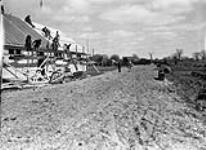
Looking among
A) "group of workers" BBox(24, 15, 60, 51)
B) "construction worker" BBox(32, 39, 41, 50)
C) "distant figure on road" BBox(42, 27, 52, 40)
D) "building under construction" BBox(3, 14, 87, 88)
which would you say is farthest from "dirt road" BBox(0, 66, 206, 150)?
"distant figure on road" BBox(42, 27, 52, 40)

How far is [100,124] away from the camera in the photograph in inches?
331

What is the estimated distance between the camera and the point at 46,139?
710 centimetres

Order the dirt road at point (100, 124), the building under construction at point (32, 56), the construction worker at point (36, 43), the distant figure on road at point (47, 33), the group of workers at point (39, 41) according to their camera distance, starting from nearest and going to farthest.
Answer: the dirt road at point (100, 124), the building under construction at point (32, 56), the group of workers at point (39, 41), the construction worker at point (36, 43), the distant figure on road at point (47, 33)

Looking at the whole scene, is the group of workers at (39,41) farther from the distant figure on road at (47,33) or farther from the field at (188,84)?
the field at (188,84)

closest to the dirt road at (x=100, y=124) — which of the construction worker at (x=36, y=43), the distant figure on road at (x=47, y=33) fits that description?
the construction worker at (x=36, y=43)

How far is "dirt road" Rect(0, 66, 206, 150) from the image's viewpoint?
6.91m

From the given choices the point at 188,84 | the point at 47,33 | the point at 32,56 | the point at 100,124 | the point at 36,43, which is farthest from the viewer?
the point at 47,33

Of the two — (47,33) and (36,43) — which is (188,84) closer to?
(36,43)

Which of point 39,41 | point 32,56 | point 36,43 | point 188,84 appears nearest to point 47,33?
point 39,41

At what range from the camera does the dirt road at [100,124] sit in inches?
272

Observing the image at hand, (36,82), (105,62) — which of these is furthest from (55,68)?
(105,62)

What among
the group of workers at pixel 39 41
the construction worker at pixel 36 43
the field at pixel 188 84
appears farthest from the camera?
the construction worker at pixel 36 43

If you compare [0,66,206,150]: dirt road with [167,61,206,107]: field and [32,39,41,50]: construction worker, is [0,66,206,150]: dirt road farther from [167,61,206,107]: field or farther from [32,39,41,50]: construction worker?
[32,39,41,50]: construction worker

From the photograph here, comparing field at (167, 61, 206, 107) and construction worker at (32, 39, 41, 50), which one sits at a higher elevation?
construction worker at (32, 39, 41, 50)
